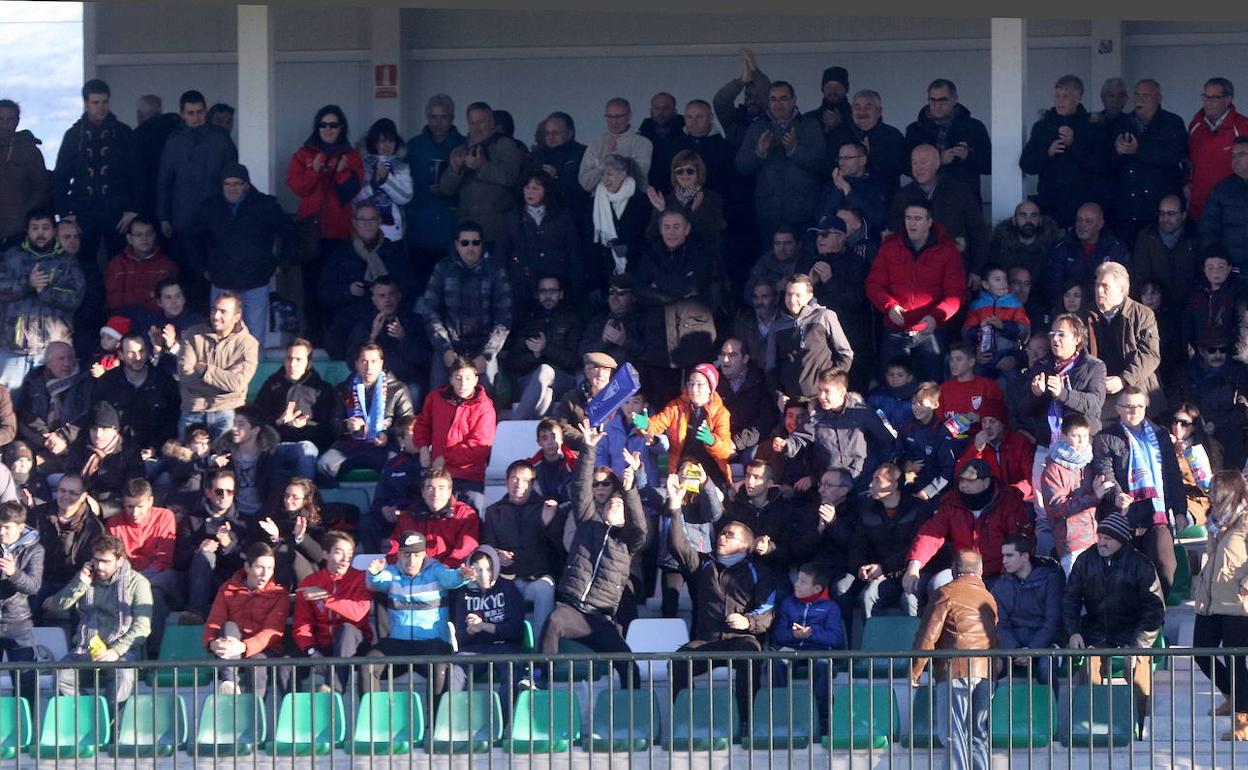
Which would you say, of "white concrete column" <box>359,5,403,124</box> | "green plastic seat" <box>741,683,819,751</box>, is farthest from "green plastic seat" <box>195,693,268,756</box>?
"white concrete column" <box>359,5,403,124</box>

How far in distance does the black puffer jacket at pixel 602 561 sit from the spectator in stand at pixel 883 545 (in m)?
1.28

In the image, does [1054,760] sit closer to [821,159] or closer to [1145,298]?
[1145,298]

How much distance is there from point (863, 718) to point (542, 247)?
5.46 meters

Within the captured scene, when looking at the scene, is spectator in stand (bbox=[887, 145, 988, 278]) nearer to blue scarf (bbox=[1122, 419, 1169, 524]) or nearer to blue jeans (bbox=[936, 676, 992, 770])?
blue scarf (bbox=[1122, 419, 1169, 524])

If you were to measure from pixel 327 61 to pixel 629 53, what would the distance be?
2719mm

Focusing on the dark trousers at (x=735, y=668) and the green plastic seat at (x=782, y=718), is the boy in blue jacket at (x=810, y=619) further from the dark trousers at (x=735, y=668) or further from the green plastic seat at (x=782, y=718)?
the green plastic seat at (x=782, y=718)

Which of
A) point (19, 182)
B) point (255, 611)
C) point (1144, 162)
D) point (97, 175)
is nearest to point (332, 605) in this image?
point (255, 611)

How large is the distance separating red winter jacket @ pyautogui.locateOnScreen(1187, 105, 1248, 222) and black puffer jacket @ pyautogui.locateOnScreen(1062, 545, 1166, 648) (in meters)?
4.50

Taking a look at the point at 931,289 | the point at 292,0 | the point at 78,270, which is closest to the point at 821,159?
the point at 931,289

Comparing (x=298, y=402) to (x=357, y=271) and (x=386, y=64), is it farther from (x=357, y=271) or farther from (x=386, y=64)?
(x=386, y=64)

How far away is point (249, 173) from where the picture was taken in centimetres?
1806

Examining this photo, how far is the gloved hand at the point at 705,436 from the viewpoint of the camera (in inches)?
596

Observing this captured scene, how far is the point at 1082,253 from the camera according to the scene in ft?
54.3

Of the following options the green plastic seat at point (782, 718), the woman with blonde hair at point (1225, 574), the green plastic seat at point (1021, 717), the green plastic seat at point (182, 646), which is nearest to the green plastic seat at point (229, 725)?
the green plastic seat at point (182, 646)
